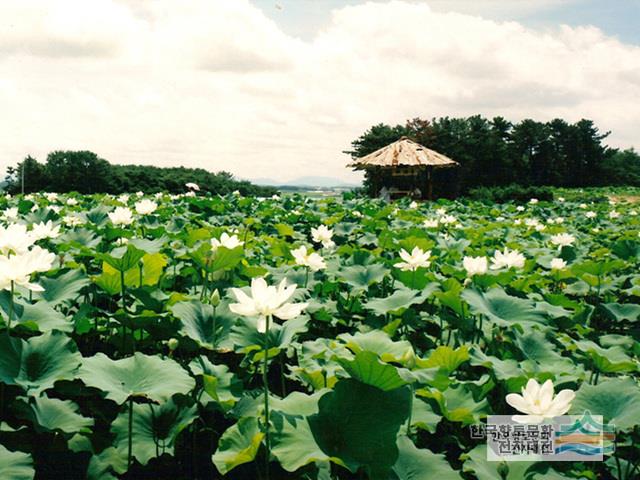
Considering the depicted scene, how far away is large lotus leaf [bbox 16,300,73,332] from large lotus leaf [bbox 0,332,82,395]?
137 mm

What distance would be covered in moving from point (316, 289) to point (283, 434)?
153 cm

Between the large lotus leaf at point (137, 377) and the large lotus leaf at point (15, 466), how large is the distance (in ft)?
0.75

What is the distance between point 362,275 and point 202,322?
1.12 meters

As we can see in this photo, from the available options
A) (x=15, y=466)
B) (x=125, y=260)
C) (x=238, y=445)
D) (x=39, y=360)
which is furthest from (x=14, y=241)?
(x=238, y=445)

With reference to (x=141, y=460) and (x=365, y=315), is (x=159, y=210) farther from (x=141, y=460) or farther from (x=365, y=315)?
(x=141, y=460)

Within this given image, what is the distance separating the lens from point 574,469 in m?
1.57

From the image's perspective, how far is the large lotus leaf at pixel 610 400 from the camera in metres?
1.63

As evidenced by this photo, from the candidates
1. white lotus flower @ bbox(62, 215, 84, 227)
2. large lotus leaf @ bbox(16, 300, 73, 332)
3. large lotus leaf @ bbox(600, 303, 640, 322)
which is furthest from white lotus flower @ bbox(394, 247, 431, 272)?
white lotus flower @ bbox(62, 215, 84, 227)

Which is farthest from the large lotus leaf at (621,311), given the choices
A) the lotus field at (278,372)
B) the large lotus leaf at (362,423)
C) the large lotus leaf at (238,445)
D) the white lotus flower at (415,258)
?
the large lotus leaf at (238,445)

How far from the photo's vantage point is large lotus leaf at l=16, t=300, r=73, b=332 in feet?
5.43

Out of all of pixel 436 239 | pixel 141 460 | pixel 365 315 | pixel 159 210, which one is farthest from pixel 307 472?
pixel 159 210

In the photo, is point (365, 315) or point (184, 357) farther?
point (365, 315)

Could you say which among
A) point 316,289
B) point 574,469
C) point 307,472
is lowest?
point 574,469

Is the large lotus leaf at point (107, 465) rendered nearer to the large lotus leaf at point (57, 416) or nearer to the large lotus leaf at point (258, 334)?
the large lotus leaf at point (57, 416)
